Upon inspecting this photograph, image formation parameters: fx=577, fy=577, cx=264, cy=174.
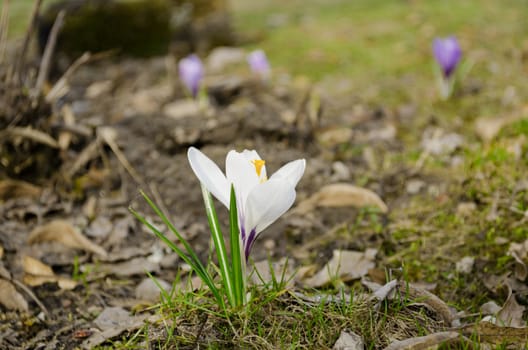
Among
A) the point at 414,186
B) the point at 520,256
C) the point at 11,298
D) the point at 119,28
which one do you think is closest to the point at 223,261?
the point at 11,298

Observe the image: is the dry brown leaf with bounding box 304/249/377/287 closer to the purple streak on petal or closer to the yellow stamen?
the purple streak on petal

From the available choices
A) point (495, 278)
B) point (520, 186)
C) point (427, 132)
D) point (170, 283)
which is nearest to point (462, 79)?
point (427, 132)

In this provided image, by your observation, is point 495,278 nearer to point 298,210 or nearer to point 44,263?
point 298,210

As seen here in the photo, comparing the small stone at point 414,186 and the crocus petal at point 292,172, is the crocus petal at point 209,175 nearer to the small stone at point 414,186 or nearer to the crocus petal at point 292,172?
the crocus petal at point 292,172

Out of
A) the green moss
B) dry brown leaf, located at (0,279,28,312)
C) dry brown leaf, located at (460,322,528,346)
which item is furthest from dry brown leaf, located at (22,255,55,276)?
the green moss

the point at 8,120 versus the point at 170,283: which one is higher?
the point at 8,120

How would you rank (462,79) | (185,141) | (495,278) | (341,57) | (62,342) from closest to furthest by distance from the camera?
1. (62,342)
2. (495,278)
3. (185,141)
4. (462,79)
5. (341,57)

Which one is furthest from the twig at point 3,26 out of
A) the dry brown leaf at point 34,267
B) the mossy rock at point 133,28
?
the mossy rock at point 133,28
